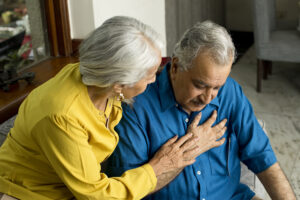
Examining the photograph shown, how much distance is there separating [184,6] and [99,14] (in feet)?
5.60

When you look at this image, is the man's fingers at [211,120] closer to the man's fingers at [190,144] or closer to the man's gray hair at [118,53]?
the man's fingers at [190,144]

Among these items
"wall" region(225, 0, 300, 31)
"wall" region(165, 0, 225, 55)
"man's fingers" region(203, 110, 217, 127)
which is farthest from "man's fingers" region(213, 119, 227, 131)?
"wall" region(225, 0, 300, 31)

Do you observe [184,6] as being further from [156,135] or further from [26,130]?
[26,130]

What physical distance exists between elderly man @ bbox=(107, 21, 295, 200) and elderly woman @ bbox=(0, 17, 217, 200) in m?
0.13

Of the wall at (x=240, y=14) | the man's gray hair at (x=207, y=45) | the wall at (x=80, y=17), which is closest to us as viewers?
the man's gray hair at (x=207, y=45)

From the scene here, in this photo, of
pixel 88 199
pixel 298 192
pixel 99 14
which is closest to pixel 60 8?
pixel 99 14

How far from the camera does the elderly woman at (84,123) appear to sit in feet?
3.51

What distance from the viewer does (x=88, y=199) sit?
1176 millimetres

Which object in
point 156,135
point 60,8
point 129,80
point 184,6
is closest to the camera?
point 129,80

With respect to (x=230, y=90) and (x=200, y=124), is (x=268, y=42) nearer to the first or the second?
(x=230, y=90)

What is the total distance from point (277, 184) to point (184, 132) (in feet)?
1.40

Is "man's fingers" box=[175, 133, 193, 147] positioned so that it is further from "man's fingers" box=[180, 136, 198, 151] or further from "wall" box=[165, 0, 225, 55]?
"wall" box=[165, 0, 225, 55]

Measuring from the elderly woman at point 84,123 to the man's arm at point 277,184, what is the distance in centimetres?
51

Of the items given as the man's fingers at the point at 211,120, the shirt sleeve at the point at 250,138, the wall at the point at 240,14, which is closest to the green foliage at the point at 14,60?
the man's fingers at the point at 211,120
